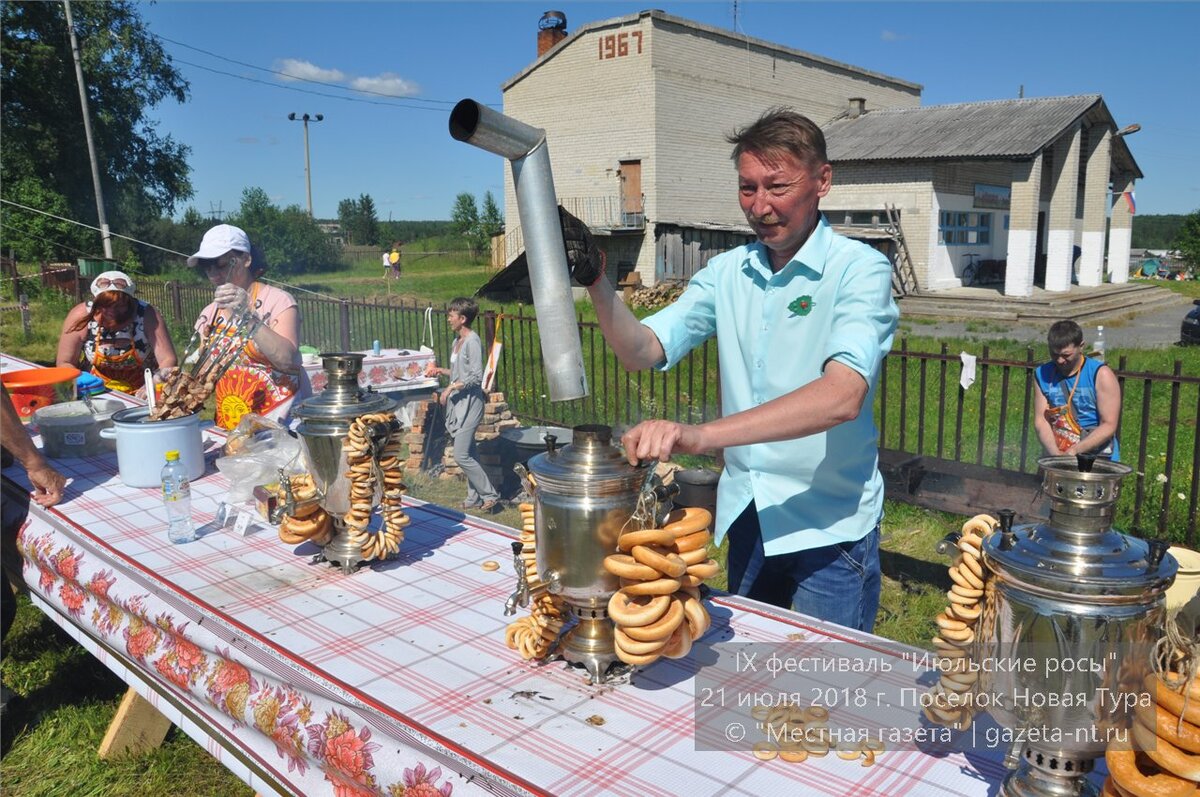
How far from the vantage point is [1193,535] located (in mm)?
5086

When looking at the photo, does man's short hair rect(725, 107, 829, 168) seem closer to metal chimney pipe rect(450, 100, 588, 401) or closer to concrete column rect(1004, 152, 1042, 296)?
metal chimney pipe rect(450, 100, 588, 401)

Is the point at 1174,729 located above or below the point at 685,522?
below

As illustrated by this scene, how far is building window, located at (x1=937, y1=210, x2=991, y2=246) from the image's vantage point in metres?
21.5

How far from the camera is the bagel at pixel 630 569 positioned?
1406 millimetres

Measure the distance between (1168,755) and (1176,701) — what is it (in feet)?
0.21

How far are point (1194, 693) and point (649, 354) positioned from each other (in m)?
1.33

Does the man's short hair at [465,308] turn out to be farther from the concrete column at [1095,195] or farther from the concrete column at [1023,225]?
the concrete column at [1095,195]

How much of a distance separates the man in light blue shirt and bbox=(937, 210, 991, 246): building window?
68.7 feet

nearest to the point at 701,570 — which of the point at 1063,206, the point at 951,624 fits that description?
the point at 951,624

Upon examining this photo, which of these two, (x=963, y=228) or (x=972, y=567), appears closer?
(x=972, y=567)

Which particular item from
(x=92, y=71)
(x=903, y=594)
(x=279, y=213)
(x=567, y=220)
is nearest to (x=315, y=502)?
(x=567, y=220)

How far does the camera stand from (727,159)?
19.3 metres

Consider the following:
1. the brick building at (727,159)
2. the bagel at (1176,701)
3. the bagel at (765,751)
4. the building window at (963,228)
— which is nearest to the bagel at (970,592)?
the bagel at (1176,701)

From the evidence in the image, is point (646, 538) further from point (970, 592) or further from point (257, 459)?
point (257, 459)
